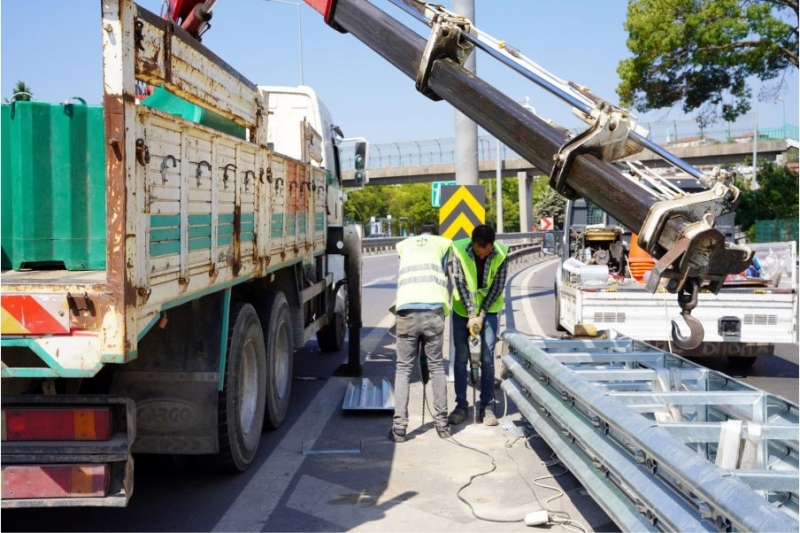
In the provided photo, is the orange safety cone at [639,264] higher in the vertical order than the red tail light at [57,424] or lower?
higher

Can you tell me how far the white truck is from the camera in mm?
4023

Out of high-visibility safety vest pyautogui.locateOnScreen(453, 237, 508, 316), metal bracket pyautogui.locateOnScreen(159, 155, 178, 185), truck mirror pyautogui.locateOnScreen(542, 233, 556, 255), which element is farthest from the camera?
truck mirror pyautogui.locateOnScreen(542, 233, 556, 255)

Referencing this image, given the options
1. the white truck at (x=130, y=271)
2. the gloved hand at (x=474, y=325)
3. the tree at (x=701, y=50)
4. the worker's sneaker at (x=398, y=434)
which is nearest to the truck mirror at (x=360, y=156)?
the gloved hand at (x=474, y=325)

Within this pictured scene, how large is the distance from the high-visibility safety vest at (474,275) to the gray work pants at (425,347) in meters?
0.40

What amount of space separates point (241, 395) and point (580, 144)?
115 inches

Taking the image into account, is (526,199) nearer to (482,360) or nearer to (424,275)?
(482,360)

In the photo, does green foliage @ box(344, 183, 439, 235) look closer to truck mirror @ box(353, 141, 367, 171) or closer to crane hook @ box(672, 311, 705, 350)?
truck mirror @ box(353, 141, 367, 171)

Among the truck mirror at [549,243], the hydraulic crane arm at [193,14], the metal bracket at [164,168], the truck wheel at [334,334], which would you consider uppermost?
the hydraulic crane arm at [193,14]

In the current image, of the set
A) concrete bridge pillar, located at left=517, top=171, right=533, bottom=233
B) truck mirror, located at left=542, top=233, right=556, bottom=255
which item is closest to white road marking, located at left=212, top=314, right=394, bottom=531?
truck mirror, located at left=542, top=233, right=556, bottom=255

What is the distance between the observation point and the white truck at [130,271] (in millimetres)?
4023

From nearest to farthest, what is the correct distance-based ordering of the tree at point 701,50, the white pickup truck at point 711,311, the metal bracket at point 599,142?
the metal bracket at point 599,142, the white pickup truck at point 711,311, the tree at point 701,50

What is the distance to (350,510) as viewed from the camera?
218 inches

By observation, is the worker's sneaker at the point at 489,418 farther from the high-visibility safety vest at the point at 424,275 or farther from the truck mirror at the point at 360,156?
the truck mirror at the point at 360,156

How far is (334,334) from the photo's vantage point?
1173 cm
